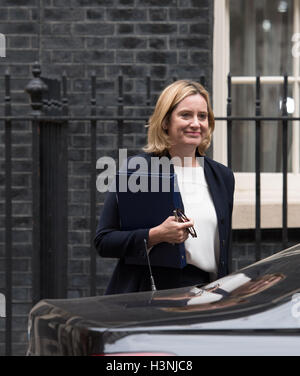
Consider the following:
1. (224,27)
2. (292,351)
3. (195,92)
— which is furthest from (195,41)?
(292,351)

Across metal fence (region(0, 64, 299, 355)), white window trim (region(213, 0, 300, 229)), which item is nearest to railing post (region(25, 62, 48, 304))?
metal fence (region(0, 64, 299, 355))

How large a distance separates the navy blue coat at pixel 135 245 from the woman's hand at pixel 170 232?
1.5 inches

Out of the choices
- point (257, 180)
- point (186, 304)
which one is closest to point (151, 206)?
point (186, 304)

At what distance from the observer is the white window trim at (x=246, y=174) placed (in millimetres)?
6969

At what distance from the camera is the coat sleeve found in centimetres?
407

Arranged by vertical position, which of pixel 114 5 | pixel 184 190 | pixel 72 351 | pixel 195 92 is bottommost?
→ pixel 72 351

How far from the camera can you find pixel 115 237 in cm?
414

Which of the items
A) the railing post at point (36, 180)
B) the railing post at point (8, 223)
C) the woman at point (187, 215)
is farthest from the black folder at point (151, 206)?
the railing post at point (8, 223)

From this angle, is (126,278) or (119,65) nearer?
(126,278)

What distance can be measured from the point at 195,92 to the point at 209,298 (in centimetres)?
133

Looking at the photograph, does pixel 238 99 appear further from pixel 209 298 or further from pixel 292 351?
pixel 292 351

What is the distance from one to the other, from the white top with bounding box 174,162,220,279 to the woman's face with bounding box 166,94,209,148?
0.41ft
